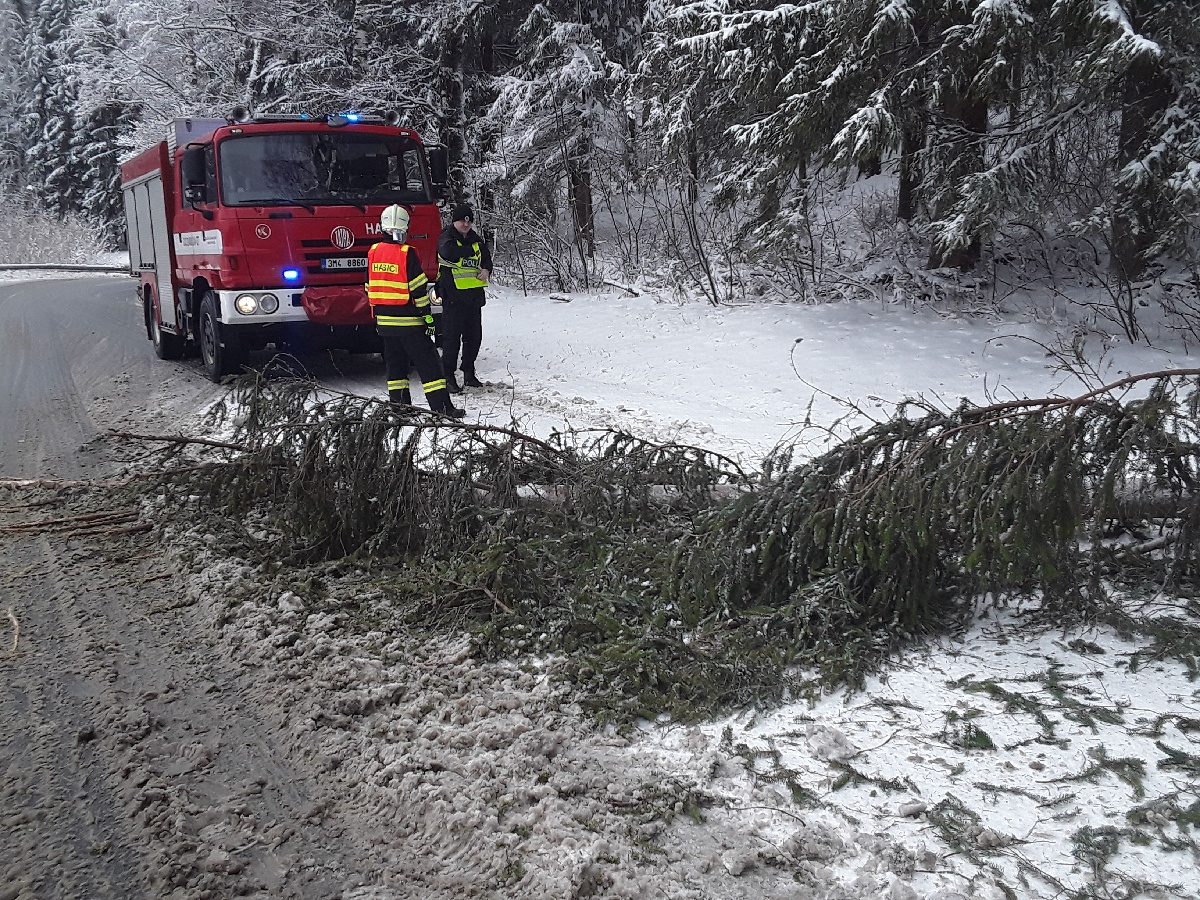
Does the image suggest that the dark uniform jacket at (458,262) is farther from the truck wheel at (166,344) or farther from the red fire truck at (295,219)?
the truck wheel at (166,344)

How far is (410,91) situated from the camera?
64.2ft

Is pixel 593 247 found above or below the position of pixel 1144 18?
below

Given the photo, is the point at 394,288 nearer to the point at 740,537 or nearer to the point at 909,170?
the point at 740,537

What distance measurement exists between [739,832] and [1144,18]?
29.9 feet

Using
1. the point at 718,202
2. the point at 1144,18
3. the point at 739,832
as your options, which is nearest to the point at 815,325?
the point at 718,202

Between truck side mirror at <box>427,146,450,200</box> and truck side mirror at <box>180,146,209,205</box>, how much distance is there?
2377mm

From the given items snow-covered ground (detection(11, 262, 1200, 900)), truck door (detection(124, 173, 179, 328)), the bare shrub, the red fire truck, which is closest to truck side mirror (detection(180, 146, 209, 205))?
the red fire truck

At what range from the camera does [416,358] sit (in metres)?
7.60

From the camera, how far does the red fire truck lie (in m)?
9.09

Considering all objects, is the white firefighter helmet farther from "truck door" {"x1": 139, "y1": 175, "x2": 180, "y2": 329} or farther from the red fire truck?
"truck door" {"x1": 139, "y1": 175, "x2": 180, "y2": 329}

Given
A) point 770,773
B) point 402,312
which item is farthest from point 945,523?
point 402,312

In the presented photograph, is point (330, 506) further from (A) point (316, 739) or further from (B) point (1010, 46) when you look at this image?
(B) point (1010, 46)

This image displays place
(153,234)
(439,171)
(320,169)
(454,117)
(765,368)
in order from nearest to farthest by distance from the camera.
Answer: (320,169) → (439,171) → (765,368) → (153,234) → (454,117)

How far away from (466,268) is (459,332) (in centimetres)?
71
